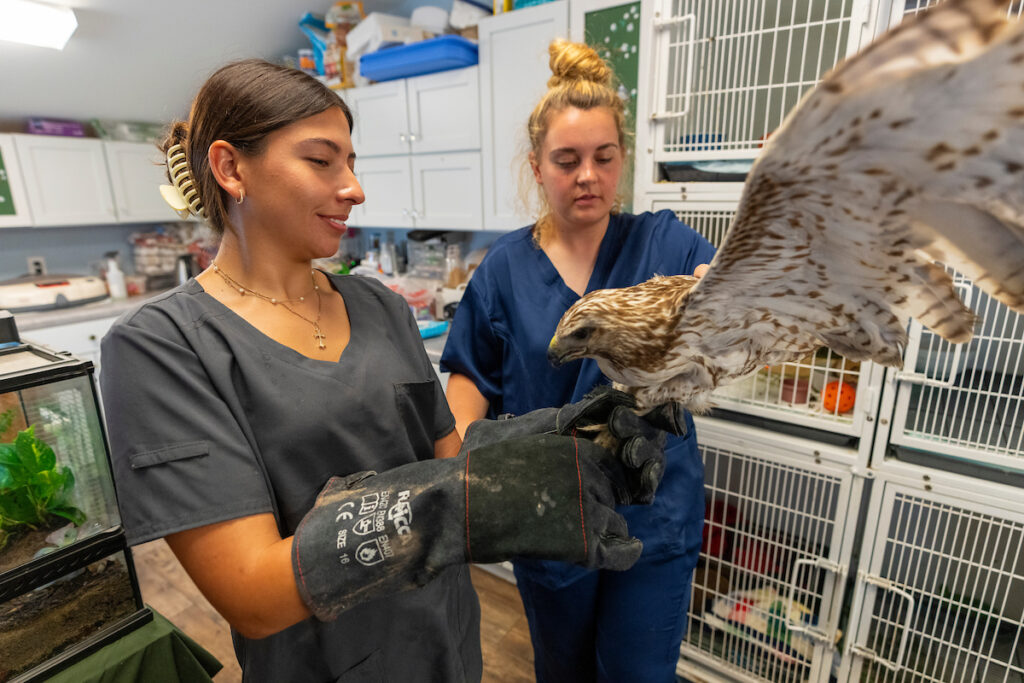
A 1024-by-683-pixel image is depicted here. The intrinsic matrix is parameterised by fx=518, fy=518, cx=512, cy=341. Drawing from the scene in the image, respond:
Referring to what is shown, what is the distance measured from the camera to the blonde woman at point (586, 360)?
127cm

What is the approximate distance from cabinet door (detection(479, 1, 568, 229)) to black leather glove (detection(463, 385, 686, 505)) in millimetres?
1489

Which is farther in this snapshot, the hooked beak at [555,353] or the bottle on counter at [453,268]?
the bottle on counter at [453,268]

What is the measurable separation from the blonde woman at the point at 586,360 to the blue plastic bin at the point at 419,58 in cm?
143

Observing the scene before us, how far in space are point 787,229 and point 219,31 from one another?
3953 mm

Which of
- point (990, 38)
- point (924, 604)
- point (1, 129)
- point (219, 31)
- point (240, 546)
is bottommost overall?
point (924, 604)

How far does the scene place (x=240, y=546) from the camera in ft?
2.36

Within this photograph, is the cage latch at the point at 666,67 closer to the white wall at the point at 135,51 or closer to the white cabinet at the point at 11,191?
the white wall at the point at 135,51

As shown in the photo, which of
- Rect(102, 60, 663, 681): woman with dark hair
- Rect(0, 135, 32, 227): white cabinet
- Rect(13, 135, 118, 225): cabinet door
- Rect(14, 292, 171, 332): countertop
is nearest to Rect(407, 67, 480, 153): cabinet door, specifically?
Rect(102, 60, 663, 681): woman with dark hair

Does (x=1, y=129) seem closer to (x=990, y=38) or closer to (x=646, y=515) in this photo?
(x=646, y=515)

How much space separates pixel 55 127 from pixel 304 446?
170 inches

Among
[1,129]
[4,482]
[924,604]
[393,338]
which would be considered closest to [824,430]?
[924,604]

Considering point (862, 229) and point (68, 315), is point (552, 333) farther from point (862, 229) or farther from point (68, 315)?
point (68, 315)

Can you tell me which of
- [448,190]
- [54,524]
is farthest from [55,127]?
[54,524]

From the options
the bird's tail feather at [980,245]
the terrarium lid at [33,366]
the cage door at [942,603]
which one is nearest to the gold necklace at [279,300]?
the terrarium lid at [33,366]
